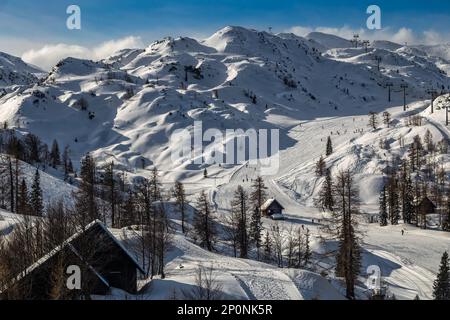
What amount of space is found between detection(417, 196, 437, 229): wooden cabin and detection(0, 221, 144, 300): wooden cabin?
67.0 m

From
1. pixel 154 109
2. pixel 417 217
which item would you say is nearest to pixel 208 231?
pixel 417 217

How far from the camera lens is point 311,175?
114 metres

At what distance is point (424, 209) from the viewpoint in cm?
8538

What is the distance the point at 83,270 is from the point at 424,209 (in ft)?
247

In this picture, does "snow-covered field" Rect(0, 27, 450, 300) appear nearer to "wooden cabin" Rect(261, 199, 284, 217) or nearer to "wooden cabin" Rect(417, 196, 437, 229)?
"wooden cabin" Rect(261, 199, 284, 217)

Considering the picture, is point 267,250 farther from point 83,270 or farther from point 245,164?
point 245,164

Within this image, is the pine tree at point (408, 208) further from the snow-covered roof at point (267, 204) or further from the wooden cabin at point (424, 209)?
the snow-covered roof at point (267, 204)

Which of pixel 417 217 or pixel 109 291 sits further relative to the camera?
pixel 417 217

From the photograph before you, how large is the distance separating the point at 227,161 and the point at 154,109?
5726cm

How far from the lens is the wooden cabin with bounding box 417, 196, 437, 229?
83.7 metres

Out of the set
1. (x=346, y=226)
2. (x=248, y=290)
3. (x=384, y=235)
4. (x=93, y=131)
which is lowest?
(x=384, y=235)

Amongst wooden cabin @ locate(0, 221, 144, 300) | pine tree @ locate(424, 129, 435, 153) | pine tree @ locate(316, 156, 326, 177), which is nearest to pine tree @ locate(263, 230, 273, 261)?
wooden cabin @ locate(0, 221, 144, 300)

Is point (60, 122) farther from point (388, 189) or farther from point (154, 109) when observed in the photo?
point (388, 189)

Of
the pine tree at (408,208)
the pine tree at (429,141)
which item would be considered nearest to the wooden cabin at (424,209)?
the pine tree at (408,208)
